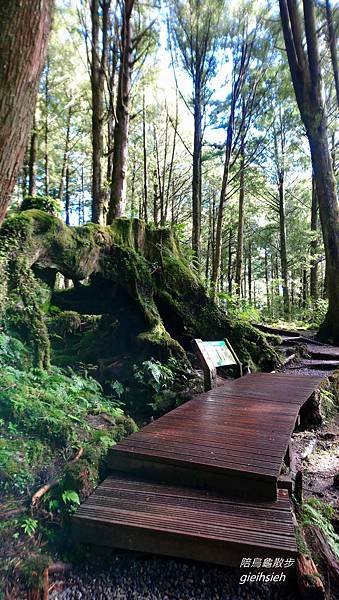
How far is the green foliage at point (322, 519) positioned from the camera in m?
3.05

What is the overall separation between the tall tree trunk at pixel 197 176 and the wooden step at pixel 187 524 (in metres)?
11.2

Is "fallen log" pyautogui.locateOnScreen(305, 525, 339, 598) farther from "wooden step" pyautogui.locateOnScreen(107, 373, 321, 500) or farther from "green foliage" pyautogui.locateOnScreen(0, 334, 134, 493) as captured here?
"green foliage" pyautogui.locateOnScreen(0, 334, 134, 493)

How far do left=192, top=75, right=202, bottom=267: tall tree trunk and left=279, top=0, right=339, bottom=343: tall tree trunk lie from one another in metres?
4.40

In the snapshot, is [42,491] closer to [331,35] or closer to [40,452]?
[40,452]

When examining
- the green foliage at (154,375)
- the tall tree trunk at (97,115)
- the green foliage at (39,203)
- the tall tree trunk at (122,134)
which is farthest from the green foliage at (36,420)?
the tall tree trunk at (97,115)

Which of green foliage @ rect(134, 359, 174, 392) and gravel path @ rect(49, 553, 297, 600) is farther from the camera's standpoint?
green foliage @ rect(134, 359, 174, 392)

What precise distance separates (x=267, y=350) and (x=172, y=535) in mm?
5857

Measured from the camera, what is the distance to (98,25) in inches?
441

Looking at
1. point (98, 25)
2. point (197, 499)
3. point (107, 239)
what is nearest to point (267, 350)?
point (107, 239)

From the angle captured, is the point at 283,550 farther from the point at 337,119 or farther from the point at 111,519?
the point at 337,119

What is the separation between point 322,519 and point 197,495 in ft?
5.74

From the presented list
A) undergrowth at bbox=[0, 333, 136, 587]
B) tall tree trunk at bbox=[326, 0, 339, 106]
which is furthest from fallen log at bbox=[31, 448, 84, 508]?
tall tree trunk at bbox=[326, 0, 339, 106]

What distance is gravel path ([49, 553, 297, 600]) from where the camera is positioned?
6.75 feet

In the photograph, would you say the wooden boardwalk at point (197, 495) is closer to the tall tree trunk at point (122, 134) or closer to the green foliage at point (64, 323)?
the green foliage at point (64, 323)
